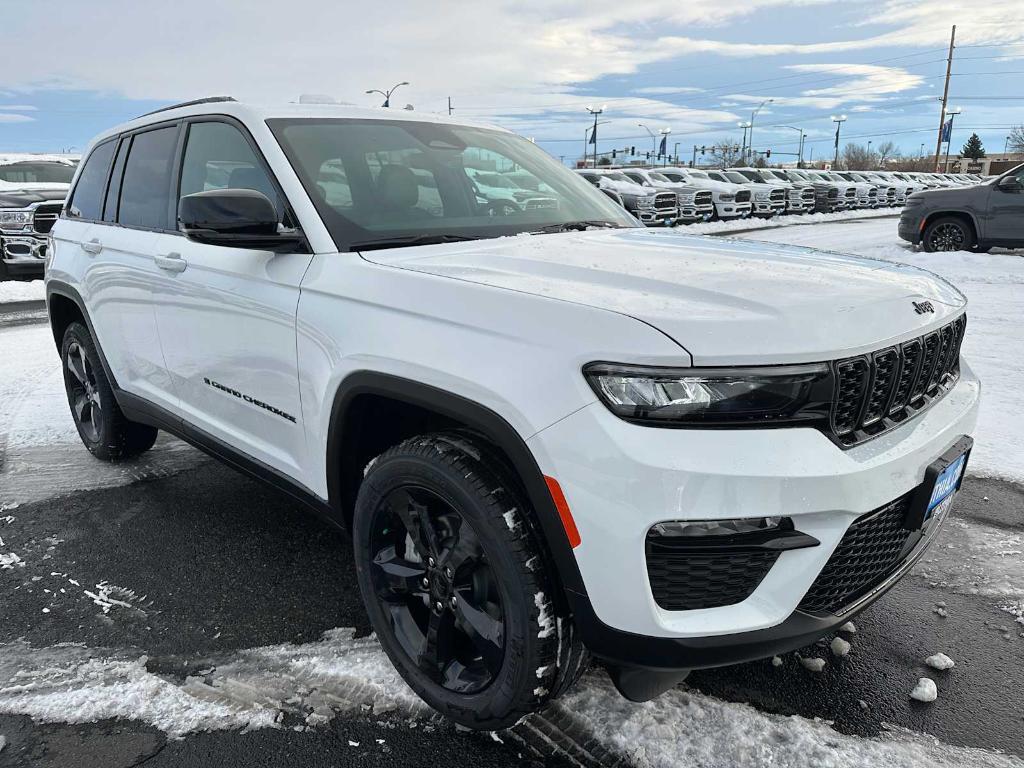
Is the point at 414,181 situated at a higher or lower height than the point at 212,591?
higher

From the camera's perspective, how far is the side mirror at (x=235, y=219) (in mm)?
2502

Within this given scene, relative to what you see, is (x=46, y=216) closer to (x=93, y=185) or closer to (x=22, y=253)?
(x=93, y=185)

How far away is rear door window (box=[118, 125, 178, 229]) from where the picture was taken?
11.7 feet

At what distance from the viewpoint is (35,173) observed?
13.1 metres

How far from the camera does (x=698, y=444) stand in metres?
1.72

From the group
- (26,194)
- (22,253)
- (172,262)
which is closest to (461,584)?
(172,262)

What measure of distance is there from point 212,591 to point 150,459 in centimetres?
186

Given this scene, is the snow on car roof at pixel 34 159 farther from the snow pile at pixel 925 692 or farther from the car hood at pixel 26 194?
the snow pile at pixel 925 692

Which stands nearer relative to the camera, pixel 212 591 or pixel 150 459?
pixel 212 591

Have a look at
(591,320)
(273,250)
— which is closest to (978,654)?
(591,320)

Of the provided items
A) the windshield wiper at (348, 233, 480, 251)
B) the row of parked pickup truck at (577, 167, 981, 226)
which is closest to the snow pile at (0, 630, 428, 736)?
the windshield wiper at (348, 233, 480, 251)

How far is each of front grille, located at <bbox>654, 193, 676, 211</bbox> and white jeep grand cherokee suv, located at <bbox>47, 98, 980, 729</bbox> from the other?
19437 mm

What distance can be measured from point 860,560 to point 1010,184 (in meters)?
12.8

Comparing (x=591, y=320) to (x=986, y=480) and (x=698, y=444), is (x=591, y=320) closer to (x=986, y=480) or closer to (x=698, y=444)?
(x=698, y=444)
